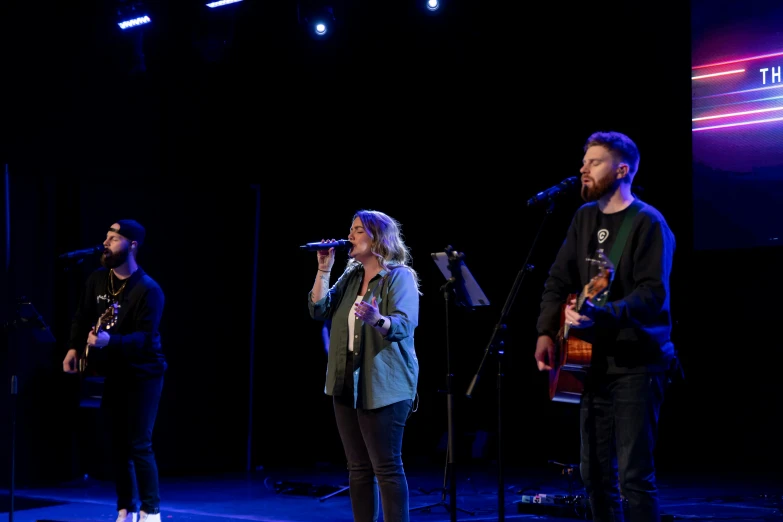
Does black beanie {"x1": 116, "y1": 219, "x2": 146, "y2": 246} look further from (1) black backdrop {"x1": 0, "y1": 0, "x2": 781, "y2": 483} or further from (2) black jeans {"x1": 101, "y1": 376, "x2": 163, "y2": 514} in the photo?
(1) black backdrop {"x1": 0, "y1": 0, "x2": 781, "y2": 483}

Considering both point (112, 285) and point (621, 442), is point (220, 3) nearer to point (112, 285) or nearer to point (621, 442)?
point (112, 285)

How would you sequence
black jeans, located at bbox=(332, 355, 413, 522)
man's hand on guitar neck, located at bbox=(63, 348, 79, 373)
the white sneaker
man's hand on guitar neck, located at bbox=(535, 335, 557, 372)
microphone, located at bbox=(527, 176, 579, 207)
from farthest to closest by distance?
man's hand on guitar neck, located at bbox=(63, 348, 79, 373) → the white sneaker → black jeans, located at bbox=(332, 355, 413, 522) → microphone, located at bbox=(527, 176, 579, 207) → man's hand on guitar neck, located at bbox=(535, 335, 557, 372)

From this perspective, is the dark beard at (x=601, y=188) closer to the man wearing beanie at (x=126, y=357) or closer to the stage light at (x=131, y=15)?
the man wearing beanie at (x=126, y=357)

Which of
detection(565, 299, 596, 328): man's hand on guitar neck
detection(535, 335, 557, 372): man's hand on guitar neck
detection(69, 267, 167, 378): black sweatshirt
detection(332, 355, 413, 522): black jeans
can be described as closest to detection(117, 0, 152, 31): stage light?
detection(69, 267, 167, 378): black sweatshirt

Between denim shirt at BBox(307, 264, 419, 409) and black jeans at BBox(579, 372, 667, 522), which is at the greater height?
denim shirt at BBox(307, 264, 419, 409)

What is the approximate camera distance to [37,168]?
7664mm

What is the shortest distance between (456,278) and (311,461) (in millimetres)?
5150

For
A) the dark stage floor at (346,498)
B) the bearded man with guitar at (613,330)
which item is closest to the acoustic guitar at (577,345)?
the bearded man with guitar at (613,330)

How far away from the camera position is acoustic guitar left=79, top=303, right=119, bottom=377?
17.4 feet

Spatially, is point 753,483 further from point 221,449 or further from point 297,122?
point 297,122

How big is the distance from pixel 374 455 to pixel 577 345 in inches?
47.0

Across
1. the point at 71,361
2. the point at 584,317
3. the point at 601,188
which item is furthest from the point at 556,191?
the point at 71,361

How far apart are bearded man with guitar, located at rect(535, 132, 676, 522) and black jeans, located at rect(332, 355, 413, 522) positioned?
875 millimetres

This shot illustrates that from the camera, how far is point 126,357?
518cm
